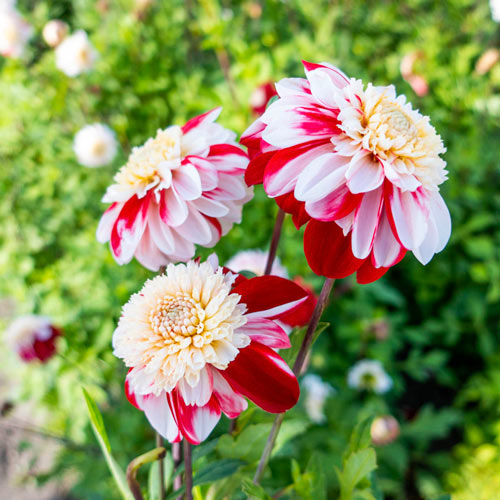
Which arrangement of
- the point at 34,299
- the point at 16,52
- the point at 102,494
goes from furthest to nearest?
the point at 16,52 → the point at 34,299 → the point at 102,494

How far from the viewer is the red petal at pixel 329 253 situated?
34 cm

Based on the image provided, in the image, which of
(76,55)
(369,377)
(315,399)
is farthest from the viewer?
(76,55)

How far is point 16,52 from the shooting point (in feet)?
5.40

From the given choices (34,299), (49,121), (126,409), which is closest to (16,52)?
(49,121)

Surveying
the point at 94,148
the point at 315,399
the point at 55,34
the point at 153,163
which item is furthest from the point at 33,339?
the point at 55,34

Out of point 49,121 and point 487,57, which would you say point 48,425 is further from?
point 487,57

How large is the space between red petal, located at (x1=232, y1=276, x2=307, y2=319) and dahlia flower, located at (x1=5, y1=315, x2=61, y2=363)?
2.93 ft

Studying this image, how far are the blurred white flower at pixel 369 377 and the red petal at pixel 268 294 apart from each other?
117cm

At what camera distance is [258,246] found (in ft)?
4.81

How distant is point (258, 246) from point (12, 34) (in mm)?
1085

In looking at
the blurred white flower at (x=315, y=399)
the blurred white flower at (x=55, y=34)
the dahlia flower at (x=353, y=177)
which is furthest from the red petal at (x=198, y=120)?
the blurred white flower at (x=55, y=34)

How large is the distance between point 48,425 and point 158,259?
60.0 inches

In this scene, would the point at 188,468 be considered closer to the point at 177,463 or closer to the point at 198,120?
the point at 177,463

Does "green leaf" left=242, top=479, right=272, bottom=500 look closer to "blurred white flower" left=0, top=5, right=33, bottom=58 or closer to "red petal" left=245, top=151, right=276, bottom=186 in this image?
"red petal" left=245, top=151, right=276, bottom=186
